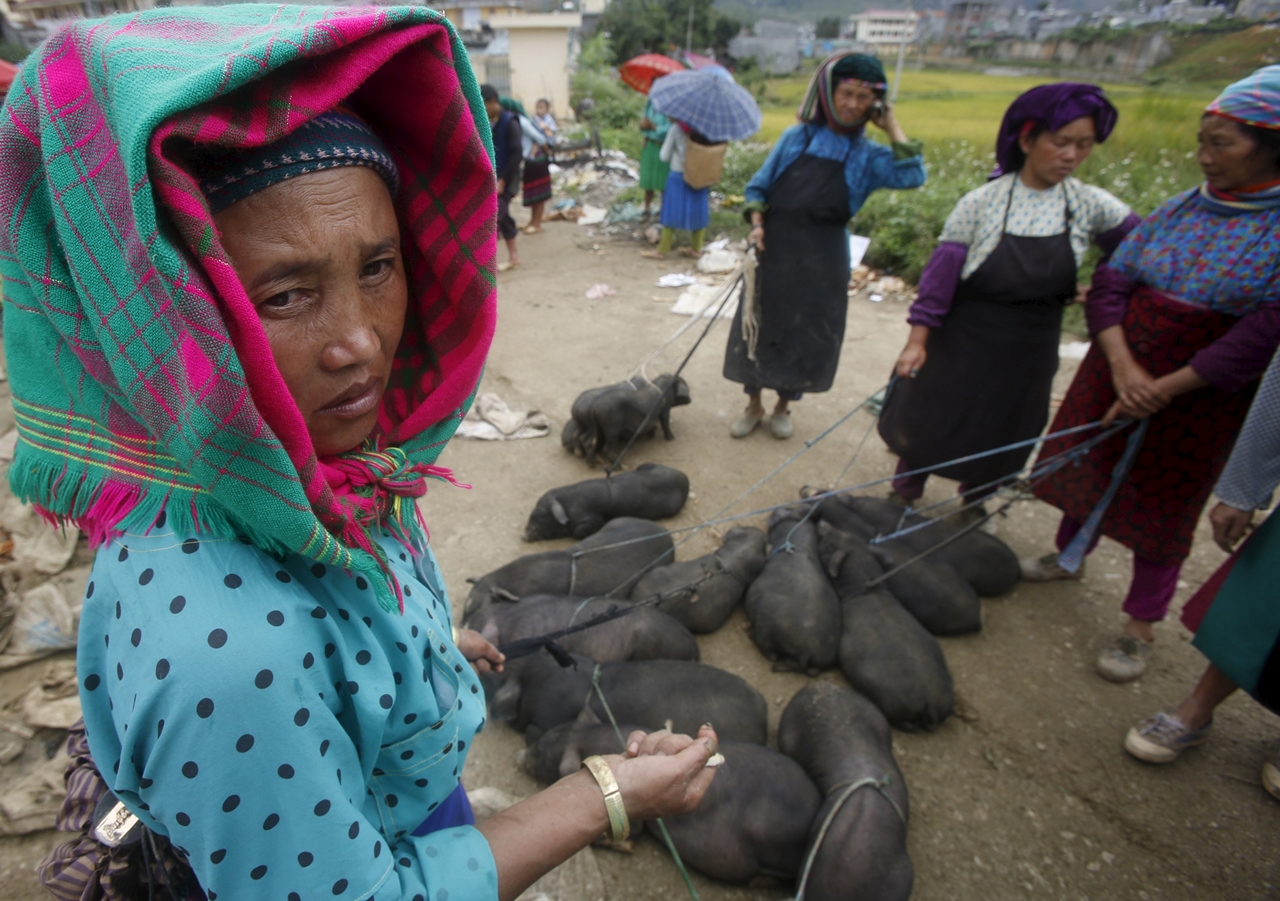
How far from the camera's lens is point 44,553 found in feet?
12.1

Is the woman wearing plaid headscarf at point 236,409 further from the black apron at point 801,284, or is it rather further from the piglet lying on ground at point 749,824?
the black apron at point 801,284

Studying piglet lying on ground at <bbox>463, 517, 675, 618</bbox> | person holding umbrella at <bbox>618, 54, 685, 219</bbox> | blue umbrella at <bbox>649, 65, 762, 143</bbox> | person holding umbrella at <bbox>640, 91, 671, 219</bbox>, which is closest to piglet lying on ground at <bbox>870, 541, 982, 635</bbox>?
piglet lying on ground at <bbox>463, 517, 675, 618</bbox>

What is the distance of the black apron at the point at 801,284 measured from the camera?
4.62 m

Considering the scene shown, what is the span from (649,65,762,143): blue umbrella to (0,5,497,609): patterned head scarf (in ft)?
25.0

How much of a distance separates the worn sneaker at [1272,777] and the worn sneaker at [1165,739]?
216 millimetres

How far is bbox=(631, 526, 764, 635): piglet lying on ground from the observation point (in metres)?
3.72

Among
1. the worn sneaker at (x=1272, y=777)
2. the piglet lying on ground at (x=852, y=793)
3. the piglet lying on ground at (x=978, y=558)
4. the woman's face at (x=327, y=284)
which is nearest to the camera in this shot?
the woman's face at (x=327, y=284)

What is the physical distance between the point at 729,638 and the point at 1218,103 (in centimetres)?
321

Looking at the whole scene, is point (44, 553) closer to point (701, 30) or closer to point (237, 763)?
point (237, 763)

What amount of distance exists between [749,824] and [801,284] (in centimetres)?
363

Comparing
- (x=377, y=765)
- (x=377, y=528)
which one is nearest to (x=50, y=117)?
(x=377, y=528)

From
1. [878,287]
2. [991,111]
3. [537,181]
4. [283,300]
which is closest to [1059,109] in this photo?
[283,300]

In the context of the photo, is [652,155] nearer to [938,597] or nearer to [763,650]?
[938,597]

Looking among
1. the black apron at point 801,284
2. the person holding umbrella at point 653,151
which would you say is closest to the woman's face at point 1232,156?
the black apron at point 801,284
